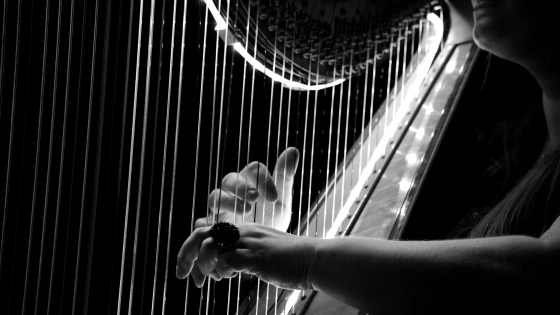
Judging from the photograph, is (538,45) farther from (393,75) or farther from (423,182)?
(393,75)

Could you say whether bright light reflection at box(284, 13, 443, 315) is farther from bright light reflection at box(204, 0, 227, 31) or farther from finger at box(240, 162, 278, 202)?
bright light reflection at box(204, 0, 227, 31)

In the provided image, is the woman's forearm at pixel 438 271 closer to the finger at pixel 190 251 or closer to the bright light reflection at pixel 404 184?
the finger at pixel 190 251

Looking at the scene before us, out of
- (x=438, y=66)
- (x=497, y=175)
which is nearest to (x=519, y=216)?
(x=497, y=175)

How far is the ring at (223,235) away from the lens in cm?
112

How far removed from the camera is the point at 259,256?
1113 millimetres

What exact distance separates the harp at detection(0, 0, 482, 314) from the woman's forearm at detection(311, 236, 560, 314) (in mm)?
331

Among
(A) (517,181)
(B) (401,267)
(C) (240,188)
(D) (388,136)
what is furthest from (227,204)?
(D) (388,136)

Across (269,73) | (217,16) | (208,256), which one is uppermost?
(217,16)

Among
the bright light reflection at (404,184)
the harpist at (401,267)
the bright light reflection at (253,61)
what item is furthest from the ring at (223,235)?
the bright light reflection at (404,184)

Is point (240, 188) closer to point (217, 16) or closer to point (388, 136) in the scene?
point (217, 16)

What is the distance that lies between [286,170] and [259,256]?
1.74 feet

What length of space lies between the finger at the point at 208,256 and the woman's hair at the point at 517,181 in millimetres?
685

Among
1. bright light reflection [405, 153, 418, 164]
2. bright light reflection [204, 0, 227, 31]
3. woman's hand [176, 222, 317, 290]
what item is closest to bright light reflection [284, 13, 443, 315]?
bright light reflection [405, 153, 418, 164]

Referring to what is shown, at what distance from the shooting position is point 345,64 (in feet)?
6.88
